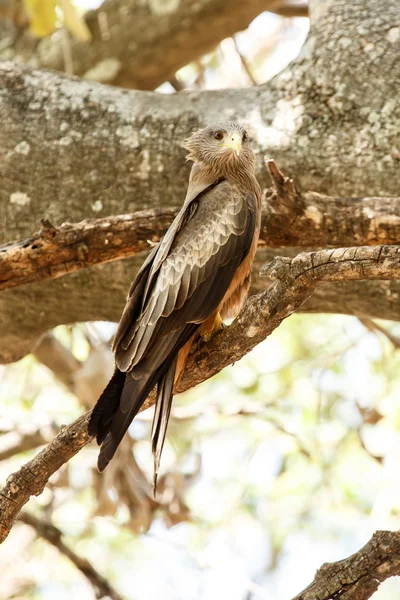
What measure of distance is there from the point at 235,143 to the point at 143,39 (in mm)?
2555

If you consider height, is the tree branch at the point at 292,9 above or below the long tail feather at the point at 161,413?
above

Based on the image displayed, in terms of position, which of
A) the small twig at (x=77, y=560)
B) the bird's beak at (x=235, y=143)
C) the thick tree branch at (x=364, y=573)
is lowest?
the thick tree branch at (x=364, y=573)

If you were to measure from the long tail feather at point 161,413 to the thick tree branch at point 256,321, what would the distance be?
0.61 feet

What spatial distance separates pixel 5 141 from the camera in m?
5.13

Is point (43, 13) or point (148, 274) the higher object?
point (43, 13)

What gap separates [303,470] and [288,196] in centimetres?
473

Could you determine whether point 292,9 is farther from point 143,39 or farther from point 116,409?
point 116,409

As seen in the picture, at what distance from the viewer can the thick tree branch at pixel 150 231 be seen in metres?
4.17

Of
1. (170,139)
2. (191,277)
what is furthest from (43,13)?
(191,277)

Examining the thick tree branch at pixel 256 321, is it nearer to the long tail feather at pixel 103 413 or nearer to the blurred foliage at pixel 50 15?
the long tail feather at pixel 103 413

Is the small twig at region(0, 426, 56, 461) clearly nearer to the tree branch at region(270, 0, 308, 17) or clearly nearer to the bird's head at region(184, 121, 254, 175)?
the bird's head at region(184, 121, 254, 175)

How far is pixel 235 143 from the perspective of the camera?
4766mm

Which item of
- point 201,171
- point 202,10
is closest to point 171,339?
point 201,171

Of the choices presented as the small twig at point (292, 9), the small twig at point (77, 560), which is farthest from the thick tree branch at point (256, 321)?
the small twig at point (292, 9)
